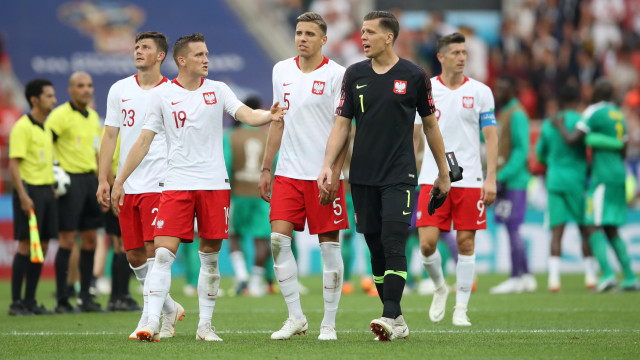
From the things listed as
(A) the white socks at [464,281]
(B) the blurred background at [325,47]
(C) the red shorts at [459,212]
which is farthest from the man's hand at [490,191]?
(B) the blurred background at [325,47]

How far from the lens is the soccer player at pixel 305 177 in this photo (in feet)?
26.3

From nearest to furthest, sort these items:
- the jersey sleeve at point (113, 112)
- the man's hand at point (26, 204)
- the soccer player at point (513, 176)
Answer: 1. the jersey sleeve at point (113, 112)
2. the man's hand at point (26, 204)
3. the soccer player at point (513, 176)

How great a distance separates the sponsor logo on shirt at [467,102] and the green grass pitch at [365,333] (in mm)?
2170

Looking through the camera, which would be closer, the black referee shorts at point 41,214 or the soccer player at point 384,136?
the soccer player at point 384,136

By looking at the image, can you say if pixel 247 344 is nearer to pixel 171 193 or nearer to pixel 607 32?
pixel 171 193

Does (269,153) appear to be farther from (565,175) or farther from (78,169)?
(565,175)

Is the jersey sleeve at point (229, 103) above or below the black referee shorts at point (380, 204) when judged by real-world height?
above

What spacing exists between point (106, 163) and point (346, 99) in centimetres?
230

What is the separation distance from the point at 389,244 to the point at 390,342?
783 mm

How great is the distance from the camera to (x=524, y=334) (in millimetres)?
8516

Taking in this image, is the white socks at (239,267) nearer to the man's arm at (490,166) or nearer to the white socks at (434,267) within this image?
the white socks at (434,267)

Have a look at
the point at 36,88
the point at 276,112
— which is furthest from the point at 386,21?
the point at 36,88

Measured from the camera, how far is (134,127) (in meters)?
8.98

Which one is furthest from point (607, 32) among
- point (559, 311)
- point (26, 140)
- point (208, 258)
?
point (208, 258)
